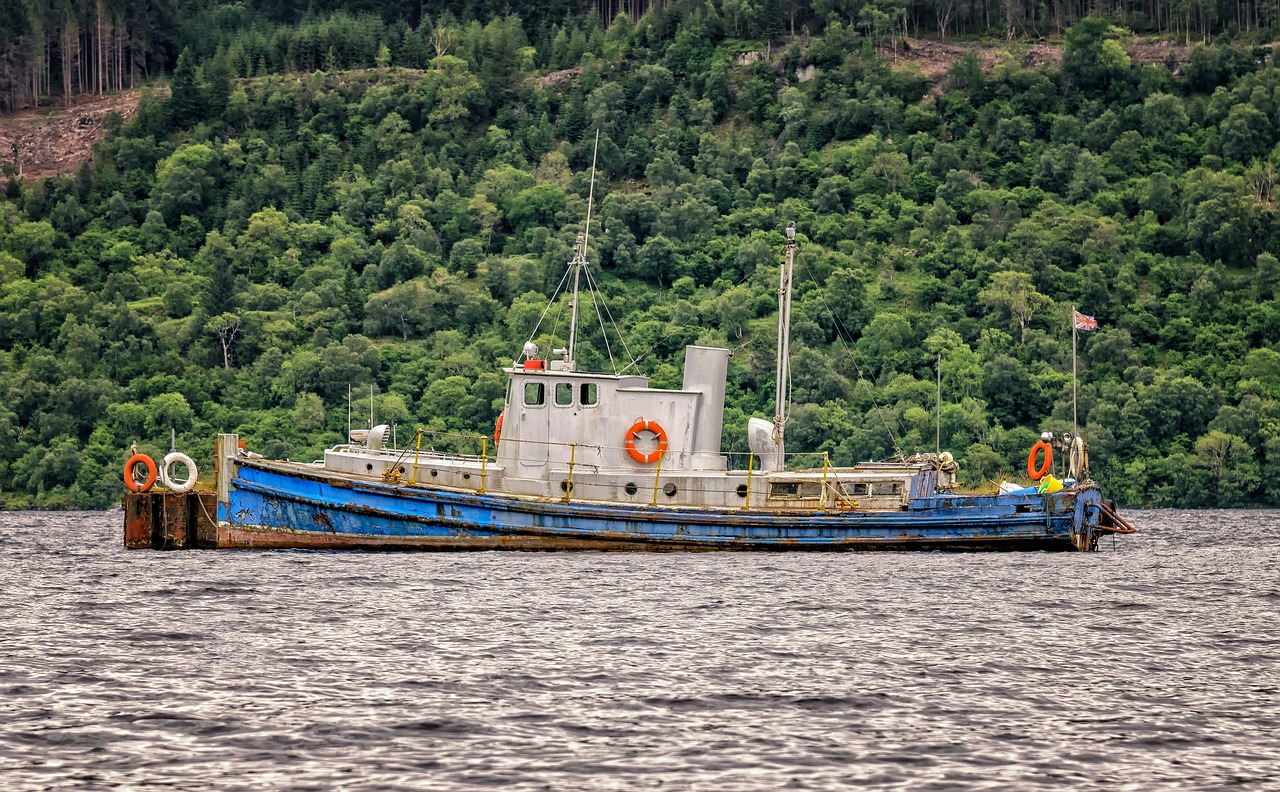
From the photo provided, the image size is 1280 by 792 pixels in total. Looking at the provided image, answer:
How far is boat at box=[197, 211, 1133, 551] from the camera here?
51062 mm

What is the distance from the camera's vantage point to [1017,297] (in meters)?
138

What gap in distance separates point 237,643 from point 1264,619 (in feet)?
71.8

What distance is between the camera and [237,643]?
Result: 104 feet

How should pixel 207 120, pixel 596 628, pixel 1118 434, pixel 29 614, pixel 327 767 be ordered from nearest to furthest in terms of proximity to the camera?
pixel 327 767 < pixel 596 628 < pixel 29 614 < pixel 1118 434 < pixel 207 120

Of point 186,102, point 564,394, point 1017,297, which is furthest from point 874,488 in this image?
point 186,102

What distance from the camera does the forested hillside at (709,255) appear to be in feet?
411

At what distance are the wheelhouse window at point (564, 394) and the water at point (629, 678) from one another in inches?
266

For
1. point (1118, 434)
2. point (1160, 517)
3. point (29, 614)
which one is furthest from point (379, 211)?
point (29, 614)

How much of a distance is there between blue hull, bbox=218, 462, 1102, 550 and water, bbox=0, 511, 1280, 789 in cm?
310

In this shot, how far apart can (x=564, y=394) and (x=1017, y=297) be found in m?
91.6

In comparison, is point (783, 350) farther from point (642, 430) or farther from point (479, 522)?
point (479, 522)

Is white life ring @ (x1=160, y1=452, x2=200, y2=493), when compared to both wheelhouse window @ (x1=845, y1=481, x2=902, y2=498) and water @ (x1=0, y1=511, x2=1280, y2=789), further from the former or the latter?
wheelhouse window @ (x1=845, y1=481, x2=902, y2=498)

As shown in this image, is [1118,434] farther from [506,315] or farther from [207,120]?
[207,120]

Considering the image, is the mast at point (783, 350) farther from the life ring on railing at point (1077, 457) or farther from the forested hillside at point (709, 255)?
the forested hillside at point (709, 255)
